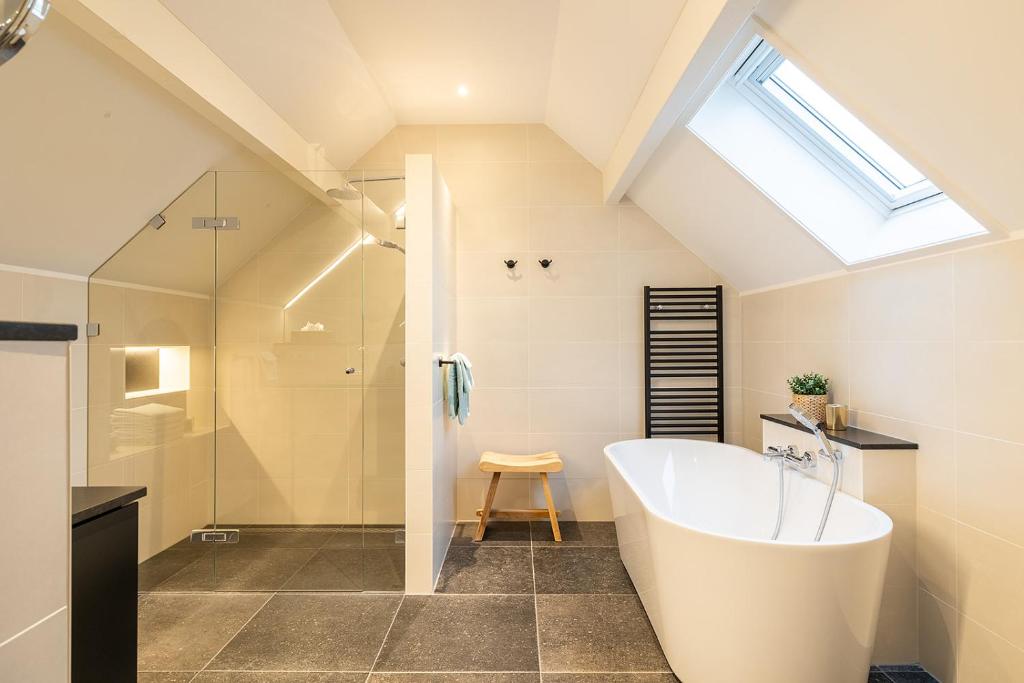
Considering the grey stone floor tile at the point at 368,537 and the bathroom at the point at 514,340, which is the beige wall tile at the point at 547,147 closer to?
the bathroom at the point at 514,340

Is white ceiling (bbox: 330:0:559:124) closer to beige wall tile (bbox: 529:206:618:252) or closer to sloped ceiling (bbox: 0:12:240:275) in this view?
beige wall tile (bbox: 529:206:618:252)

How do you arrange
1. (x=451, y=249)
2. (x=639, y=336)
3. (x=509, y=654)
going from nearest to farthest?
(x=509, y=654) < (x=451, y=249) < (x=639, y=336)

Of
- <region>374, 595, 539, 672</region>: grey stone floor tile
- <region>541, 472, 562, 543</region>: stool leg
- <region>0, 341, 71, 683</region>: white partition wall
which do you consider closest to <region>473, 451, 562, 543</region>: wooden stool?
<region>541, 472, 562, 543</region>: stool leg

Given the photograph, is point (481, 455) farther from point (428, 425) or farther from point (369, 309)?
point (369, 309)

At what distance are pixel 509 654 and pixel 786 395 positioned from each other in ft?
7.17

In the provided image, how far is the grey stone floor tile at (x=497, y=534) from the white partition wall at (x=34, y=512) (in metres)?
2.71

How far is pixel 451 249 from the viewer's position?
3.50 m

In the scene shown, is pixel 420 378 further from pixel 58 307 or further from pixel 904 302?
pixel 904 302

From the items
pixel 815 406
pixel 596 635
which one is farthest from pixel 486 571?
pixel 815 406

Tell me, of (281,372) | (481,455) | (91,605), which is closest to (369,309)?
(281,372)

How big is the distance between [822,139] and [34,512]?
3019mm

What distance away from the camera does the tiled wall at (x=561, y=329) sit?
146 inches

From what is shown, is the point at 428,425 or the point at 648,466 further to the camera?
the point at 648,466

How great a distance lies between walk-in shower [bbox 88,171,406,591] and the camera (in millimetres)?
2658
